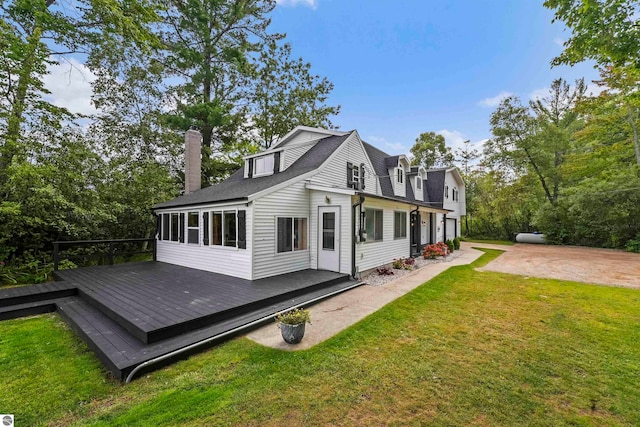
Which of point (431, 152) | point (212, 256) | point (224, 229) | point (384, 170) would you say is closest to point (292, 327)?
point (224, 229)

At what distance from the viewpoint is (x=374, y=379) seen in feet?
10.3

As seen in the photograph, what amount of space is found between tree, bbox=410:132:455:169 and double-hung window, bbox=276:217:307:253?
22457 mm

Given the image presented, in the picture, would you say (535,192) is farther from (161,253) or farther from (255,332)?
(161,253)

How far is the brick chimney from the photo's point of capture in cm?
1225

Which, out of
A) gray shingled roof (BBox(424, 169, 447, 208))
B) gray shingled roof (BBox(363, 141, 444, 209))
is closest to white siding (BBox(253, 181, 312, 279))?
gray shingled roof (BBox(363, 141, 444, 209))

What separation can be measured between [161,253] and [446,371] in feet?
36.0

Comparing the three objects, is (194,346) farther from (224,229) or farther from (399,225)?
(399,225)

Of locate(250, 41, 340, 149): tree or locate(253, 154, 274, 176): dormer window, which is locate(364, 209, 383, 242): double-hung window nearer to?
locate(253, 154, 274, 176): dormer window

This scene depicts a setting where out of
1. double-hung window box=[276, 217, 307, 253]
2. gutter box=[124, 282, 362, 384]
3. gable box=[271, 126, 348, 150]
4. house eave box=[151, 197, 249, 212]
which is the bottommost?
gutter box=[124, 282, 362, 384]

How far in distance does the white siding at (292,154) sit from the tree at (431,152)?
1930 centimetres

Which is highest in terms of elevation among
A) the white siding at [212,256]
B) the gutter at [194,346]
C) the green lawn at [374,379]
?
the white siding at [212,256]

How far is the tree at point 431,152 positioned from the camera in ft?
90.5

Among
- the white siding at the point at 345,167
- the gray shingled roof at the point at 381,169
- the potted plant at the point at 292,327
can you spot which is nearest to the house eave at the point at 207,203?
the white siding at the point at 345,167

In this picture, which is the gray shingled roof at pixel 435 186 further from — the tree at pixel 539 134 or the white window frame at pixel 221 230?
the white window frame at pixel 221 230
